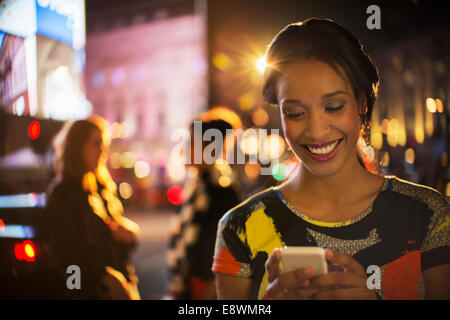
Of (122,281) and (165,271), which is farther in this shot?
(165,271)

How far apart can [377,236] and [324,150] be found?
33cm

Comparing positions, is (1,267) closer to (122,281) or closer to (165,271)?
(122,281)

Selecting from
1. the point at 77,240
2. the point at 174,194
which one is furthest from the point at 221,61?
the point at 174,194

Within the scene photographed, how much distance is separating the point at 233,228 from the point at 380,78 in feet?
2.55

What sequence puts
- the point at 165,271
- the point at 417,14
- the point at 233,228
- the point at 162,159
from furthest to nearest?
the point at 162,159 < the point at 165,271 < the point at 417,14 < the point at 233,228

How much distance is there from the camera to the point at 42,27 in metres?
1.82

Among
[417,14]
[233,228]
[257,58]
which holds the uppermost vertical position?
[417,14]

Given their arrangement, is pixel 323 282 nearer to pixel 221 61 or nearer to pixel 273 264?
pixel 273 264

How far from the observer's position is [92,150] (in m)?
2.01

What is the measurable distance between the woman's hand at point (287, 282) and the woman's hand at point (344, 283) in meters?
0.03

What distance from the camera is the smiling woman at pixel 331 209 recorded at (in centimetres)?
119

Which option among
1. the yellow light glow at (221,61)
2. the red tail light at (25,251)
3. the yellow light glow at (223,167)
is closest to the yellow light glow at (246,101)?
Result: the yellow light glow at (221,61)

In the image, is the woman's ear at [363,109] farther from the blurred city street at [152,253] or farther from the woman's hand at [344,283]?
the blurred city street at [152,253]
